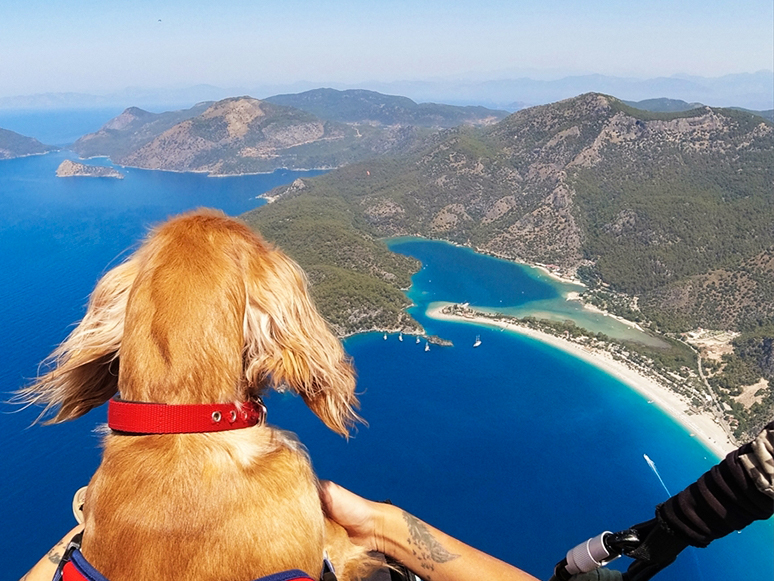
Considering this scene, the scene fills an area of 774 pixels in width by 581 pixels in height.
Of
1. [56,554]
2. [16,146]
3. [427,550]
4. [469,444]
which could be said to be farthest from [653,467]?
[16,146]

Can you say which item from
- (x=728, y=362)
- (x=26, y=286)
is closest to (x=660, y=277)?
(x=728, y=362)

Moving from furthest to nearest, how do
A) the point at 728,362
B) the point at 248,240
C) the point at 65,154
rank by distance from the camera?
1. the point at 65,154
2. the point at 728,362
3. the point at 248,240

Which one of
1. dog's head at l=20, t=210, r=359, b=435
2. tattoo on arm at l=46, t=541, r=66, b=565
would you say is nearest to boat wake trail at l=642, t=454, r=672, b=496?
tattoo on arm at l=46, t=541, r=66, b=565

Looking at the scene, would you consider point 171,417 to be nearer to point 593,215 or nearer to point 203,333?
point 203,333

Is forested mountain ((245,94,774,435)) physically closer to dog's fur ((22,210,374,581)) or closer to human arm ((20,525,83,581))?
dog's fur ((22,210,374,581))

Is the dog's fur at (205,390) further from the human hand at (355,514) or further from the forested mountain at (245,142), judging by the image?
the forested mountain at (245,142)

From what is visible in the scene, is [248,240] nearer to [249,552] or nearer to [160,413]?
[160,413]

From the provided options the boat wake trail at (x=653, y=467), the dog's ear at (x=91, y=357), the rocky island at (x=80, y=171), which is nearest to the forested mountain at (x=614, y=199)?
the boat wake trail at (x=653, y=467)
